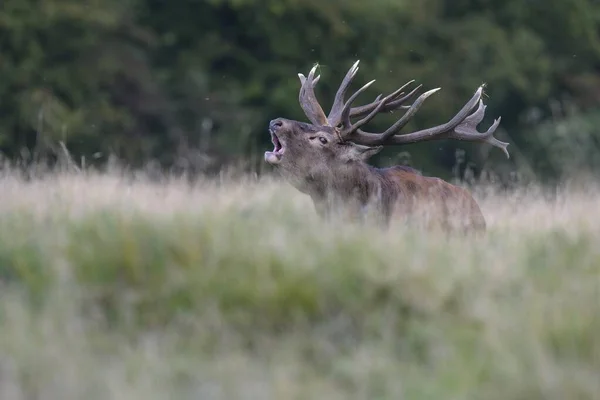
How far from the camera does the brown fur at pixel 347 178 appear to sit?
9031 millimetres

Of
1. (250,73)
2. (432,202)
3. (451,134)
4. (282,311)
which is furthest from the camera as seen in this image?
(250,73)

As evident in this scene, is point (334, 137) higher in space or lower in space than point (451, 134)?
lower

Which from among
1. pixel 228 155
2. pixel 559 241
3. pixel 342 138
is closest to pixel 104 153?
pixel 228 155

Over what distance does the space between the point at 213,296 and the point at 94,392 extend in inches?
38.7

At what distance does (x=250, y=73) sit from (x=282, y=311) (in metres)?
17.5

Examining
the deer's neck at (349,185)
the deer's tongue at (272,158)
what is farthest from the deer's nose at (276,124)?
the deer's neck at (349,185)

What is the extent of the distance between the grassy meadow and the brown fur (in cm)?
220

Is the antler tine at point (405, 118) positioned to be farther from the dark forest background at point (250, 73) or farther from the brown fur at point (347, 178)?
the dark forest background at point (250, 73)

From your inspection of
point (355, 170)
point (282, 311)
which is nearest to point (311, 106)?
point (355, 170)

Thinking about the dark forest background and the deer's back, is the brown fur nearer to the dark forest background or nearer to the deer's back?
the deer's back

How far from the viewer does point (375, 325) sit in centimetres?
545

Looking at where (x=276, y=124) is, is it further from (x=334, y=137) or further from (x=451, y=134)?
(x=451, y=134)

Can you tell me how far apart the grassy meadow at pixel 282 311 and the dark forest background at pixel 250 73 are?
13821mm

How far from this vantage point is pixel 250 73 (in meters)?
22.8
